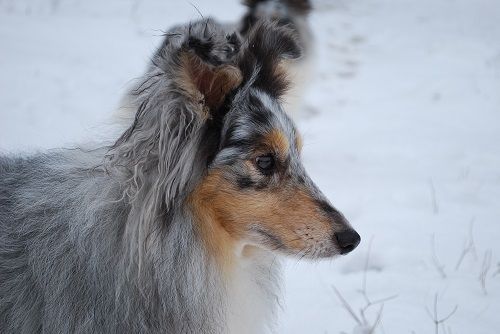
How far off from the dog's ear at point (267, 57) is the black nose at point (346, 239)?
725 millimetres

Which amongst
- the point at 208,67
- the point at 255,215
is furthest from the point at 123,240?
the point at 208,67

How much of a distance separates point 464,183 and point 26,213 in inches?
148

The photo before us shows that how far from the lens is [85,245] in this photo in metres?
2.42

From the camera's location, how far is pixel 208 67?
7.18ft

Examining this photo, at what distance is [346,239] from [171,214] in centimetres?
76

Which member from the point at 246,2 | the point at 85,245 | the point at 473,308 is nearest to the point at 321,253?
the point at 85,245

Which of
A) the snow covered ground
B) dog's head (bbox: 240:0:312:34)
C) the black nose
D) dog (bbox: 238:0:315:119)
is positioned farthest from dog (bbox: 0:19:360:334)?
dog's head (bbox: 240:0:312:34)

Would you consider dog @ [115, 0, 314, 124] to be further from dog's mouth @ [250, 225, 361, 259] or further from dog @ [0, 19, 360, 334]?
dog's mouth @ [250, 225, 361, 259]

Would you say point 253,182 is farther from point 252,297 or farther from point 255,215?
point 252,297

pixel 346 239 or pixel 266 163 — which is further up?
pixel 266 163

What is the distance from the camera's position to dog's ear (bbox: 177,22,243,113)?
82.0 inches

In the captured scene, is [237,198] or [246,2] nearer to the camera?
[237,198]

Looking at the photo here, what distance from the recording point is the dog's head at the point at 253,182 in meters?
2.35

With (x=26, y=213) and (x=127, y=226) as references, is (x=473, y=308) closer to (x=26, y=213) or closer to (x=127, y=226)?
(x=127, y=226)
